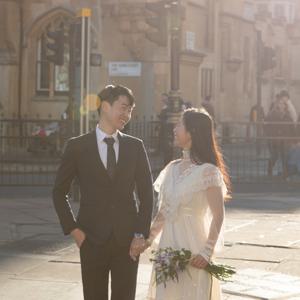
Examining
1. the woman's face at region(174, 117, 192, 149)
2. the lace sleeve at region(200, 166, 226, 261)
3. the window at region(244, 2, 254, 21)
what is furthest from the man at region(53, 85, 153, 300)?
the window at region(244, 2, 254, 21)

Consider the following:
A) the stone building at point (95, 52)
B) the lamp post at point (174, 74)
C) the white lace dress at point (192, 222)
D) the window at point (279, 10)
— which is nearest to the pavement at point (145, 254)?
the white lace dress at point (192, 222)

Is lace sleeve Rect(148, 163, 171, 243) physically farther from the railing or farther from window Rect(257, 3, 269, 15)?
window Rect(257, 3, 269, 15)

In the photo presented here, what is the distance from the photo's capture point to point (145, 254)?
29.7 feet

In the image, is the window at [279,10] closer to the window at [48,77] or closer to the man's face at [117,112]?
the window at [48,77]

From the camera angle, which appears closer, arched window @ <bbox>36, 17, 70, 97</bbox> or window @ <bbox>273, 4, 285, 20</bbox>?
arched window @ <bbox>36, 17, 70, 97</bbox>

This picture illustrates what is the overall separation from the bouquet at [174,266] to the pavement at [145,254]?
79.0 inches

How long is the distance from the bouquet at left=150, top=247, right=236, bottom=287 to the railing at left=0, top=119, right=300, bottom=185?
10827mm

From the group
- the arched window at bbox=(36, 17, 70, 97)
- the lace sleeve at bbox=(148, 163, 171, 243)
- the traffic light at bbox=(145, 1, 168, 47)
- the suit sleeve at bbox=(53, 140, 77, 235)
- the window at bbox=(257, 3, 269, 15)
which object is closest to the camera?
the suit sleeve at bbox=(53, 140, 77, 235)

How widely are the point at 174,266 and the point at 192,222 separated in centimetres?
29

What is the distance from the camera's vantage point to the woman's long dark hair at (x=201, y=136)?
16.7ft

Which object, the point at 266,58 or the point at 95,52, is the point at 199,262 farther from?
the point at 95,52

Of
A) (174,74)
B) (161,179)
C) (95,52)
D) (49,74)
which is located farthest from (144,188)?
(49,74)

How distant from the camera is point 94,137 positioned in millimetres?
5145

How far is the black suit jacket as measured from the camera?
5.04 m
